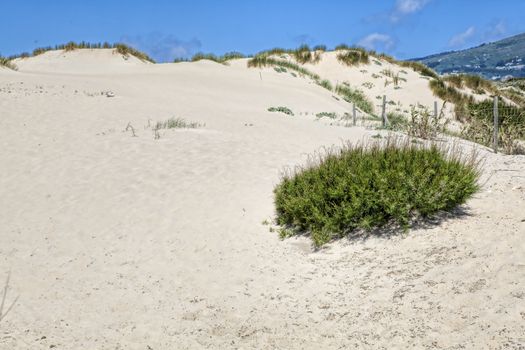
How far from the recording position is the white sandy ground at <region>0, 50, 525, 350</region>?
15.5 ft

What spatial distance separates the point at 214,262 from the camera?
21.4 ft

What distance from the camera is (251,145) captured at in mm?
12445

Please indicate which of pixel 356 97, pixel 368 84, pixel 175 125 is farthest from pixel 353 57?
pixel 175 125

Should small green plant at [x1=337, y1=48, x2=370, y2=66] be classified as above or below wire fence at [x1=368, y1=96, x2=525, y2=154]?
above

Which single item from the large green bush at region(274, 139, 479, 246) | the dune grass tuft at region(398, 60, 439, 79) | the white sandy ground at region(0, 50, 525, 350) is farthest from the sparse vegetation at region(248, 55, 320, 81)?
the large green bush at region(274, 139, 479, 246)

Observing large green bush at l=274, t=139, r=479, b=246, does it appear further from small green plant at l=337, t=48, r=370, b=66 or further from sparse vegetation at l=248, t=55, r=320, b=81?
small green plant at l=337, t=48, r=370, b=66

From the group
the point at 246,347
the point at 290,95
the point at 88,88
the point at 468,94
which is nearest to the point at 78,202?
the point at 246,347

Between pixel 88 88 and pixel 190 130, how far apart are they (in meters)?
8.86

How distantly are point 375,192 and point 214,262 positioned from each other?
2260 millimetres

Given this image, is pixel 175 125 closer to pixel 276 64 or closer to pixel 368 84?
pixel 276 64

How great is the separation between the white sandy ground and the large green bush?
0.98 ft

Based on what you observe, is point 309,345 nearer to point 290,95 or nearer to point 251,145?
point 251,145

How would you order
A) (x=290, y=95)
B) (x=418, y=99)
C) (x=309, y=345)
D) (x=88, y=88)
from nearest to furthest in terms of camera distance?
(x=309, y=345) → (x=88, y=88) → (x=290, y=95) → (x=418, y=99)

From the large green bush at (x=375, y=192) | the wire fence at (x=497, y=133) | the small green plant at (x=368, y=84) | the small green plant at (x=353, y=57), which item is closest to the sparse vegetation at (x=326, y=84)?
the small green plant at (x=368, y=84)
